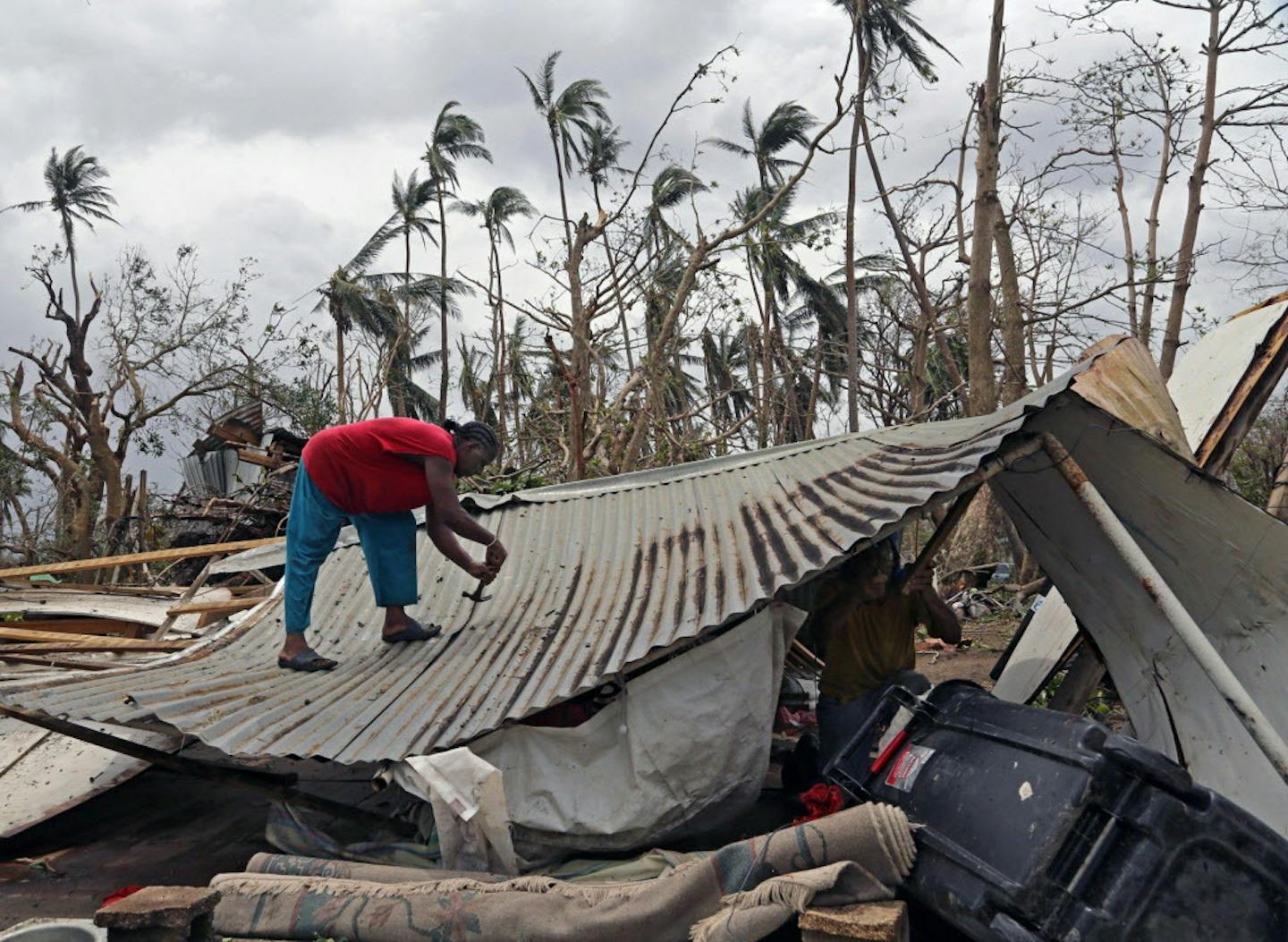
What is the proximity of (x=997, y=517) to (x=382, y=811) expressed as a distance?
888 cm

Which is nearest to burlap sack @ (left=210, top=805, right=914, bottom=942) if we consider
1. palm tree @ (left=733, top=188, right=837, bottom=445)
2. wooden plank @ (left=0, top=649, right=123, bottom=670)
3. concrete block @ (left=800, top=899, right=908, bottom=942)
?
concrete block @ (left=800, top=899, right=908, bottom=942)

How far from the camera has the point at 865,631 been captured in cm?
390

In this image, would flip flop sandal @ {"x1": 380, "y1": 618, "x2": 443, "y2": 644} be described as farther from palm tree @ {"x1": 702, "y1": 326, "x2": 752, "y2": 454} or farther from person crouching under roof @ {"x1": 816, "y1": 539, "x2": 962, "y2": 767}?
palm tree @ {"x1": 702, "y1": 326, "x2": 752, "y2": 454}

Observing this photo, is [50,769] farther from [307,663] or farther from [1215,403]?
[1215,403]

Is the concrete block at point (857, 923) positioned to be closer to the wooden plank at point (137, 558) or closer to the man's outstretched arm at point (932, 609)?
the man's outstretched arm at point (932, 609)

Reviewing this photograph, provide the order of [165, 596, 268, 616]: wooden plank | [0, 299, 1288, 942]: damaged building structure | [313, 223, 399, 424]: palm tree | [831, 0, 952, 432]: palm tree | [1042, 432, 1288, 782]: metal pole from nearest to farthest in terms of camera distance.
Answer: [1042, 432, 1288, 782]: metal pole → [0, 299, 1288, 942]: damaged building structure → [165, 596, 268, 616]: wooden plank → [831, 0, 952, 432]: palm tree → [313, 223, 399, 424]: palm tree

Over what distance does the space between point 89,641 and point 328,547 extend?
213 centimetres

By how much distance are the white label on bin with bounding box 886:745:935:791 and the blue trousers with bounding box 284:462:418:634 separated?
7.48ft

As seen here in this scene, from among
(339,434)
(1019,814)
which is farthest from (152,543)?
(1019,814)

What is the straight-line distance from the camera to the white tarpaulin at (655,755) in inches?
128

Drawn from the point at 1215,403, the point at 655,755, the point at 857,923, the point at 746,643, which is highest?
the point at 1215,403

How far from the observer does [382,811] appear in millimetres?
4012

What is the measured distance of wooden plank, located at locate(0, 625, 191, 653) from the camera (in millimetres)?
5277

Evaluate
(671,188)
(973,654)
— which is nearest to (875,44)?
(671,188)
